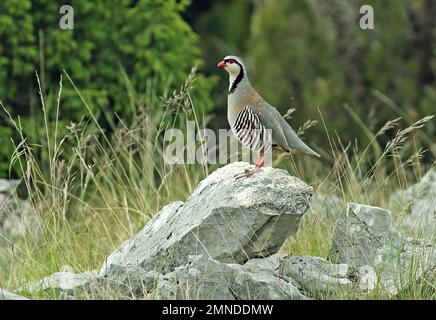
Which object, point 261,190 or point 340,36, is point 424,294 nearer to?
point 261,190

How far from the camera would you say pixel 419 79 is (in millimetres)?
16812

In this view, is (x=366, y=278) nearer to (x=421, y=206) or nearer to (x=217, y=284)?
(x=217, y=284)

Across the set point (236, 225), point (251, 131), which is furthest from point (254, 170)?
point (236, 225)

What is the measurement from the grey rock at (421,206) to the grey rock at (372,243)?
0.59 ft

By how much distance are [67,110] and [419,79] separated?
7932mm

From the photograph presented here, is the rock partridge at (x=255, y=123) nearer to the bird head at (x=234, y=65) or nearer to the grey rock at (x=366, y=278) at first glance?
the bird head at (x=234, y=65)

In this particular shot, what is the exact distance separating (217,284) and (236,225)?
1.79 feet

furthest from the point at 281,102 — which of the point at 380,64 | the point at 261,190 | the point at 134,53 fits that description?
the point at 261,190

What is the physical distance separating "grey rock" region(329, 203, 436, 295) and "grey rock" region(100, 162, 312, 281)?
0.34m

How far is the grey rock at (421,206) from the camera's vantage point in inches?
262
